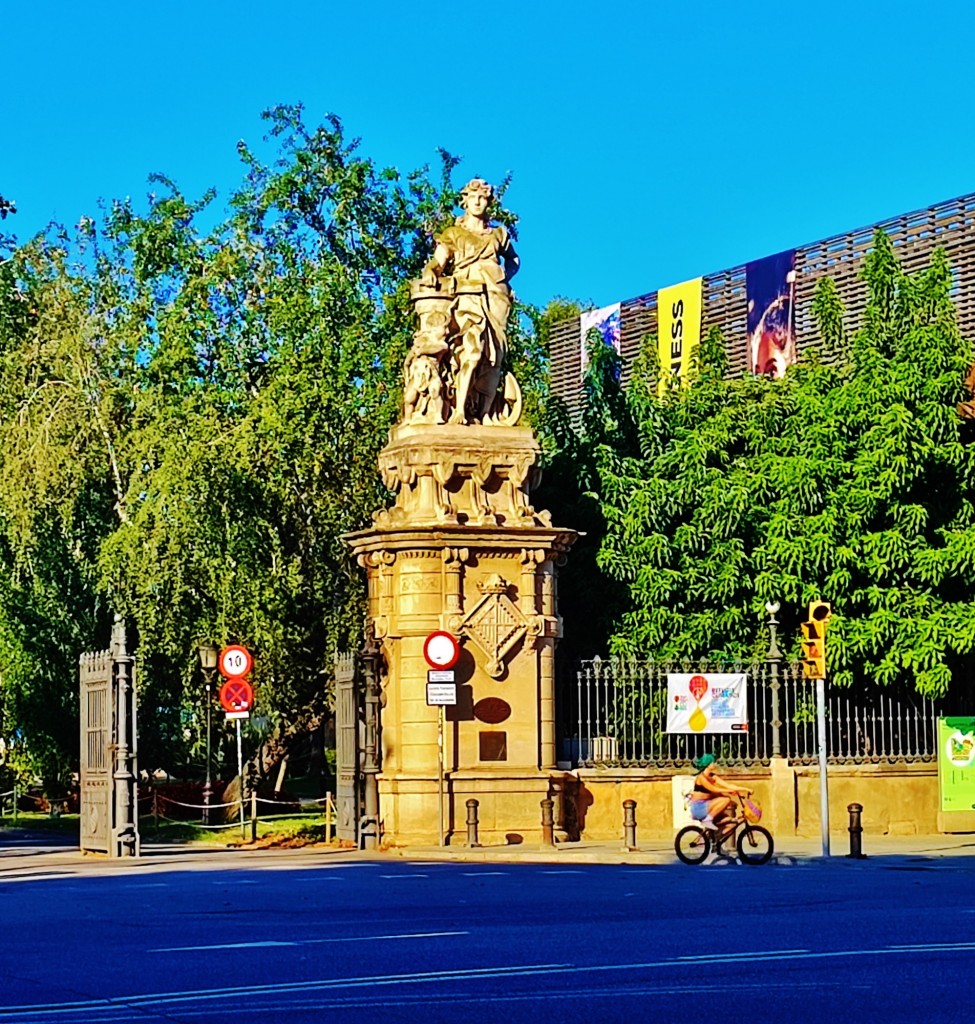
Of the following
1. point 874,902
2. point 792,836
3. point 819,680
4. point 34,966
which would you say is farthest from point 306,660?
point 34,966

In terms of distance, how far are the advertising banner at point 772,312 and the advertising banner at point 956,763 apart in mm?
23750

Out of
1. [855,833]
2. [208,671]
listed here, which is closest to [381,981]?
[855,833]

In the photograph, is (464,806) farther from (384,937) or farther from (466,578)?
(384,937)

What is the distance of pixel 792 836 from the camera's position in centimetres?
3259

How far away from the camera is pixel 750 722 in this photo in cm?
3522

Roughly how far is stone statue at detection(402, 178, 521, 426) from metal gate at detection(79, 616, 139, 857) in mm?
5620

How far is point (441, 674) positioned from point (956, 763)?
341 inches

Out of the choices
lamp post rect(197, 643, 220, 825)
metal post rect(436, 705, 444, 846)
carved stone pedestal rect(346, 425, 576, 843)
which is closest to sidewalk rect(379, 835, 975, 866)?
metal post rect(436, 705, 444, 846)

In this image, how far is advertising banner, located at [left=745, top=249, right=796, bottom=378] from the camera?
57.1m

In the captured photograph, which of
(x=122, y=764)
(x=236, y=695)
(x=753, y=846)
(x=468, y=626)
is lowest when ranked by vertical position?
(x=753, y=846)

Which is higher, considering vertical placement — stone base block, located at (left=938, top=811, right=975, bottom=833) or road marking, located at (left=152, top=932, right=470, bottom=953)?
road marking, located at (left=152, top=932, right=470, bottom=953)

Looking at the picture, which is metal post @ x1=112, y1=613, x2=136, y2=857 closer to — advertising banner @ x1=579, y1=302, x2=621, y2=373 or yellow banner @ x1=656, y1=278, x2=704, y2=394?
yellow banner @ x1=656, y1=278, x2=704, y2=394

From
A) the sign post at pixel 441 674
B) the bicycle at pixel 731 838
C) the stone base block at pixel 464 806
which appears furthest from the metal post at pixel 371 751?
the bicycle at pixel 731 838

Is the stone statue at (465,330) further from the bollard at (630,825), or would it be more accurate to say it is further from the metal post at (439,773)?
the bollard at (630,825)
